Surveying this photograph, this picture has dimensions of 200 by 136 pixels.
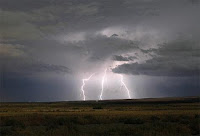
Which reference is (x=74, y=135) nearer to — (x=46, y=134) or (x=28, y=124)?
(x=46, y=134)

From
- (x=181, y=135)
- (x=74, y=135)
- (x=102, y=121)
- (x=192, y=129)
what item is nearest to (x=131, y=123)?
(x=102, y=121)

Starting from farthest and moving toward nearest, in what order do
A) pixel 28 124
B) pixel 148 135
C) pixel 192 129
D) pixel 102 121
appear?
pixel 102 121 → pixel 28 124 → pixel 192 129 → pixel 148 135

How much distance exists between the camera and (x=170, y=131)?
2388cm

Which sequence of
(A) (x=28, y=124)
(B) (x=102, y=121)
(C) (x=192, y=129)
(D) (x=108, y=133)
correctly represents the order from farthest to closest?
1. (B) (x=102, y=121)
2. (A) (x=28, y=124)
3. (C) (x=192, y=129)
4. (D) (x=108, y=133)

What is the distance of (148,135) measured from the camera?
20.8 m

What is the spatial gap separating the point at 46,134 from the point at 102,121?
14.1 meters

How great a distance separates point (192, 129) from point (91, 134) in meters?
9.30

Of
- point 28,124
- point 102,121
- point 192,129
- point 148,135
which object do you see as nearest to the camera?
point 148,135

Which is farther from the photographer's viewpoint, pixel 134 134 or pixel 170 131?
pixel 170 131

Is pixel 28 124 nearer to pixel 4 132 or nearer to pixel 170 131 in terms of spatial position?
pixel 4 132

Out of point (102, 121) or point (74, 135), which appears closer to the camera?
point (74, 135)

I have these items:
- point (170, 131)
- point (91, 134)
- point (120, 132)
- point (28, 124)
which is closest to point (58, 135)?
point (91, 134)

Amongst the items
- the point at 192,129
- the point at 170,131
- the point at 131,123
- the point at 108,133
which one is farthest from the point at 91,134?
the point at 131,123

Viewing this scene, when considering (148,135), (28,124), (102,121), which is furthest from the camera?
(102,121)
